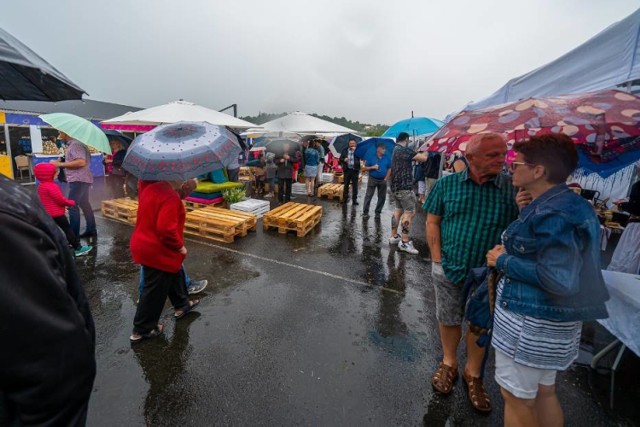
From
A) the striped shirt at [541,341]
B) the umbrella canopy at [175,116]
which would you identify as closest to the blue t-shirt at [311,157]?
the umbrella canopy at [175,116]

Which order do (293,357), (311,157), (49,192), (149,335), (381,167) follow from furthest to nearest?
(311,157), (381,167), (49,192), (149,335), (293,357)

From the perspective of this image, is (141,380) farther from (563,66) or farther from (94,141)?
(563,66)

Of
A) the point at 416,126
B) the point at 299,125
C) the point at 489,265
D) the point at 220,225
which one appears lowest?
the point at 220,225

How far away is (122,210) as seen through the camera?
6992 millimetres

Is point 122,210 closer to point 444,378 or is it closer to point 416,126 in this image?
point 444,378

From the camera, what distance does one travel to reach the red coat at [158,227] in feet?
8.91

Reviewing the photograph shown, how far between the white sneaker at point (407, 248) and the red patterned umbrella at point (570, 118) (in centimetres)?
345

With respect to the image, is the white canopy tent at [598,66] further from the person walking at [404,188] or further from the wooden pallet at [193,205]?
the wooden pallet at [193,205]

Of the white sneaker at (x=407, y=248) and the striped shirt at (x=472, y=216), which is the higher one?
the striped shirt at (x=472, y=216)

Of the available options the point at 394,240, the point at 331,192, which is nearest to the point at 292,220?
the point at 394,240

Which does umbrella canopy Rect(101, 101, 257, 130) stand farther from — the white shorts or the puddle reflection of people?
the white shorts

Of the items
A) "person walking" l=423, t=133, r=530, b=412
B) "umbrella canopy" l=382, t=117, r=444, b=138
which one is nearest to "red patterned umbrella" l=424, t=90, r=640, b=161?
"person walking" l=423, t=133, r=530, b=412

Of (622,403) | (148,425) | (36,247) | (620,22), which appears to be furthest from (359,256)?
(36,247)

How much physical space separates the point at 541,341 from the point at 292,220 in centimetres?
503
